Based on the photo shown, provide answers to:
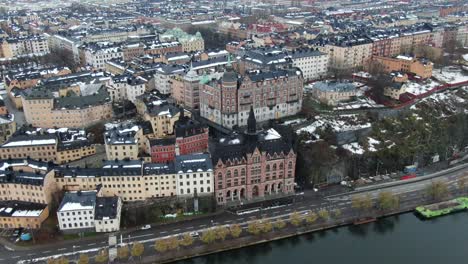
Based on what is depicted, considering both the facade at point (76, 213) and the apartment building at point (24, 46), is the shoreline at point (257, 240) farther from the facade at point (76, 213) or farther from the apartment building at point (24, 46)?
the apartment building at point (24, 46)

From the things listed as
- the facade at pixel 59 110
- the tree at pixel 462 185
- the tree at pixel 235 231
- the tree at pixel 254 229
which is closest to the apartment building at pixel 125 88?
the facade at pixel 59 110

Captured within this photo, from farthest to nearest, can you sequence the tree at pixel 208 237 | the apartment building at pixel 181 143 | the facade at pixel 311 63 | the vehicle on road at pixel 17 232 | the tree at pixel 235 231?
the facade at pixel 311 63 → the apartment building at pixel 181 143 → the vehicle on road at pixel 17 232 → the tree at pixel 235 231 → the tree at pixel 208 237

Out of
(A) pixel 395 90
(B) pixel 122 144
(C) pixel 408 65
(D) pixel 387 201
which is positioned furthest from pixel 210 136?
(C) pixel 408 65

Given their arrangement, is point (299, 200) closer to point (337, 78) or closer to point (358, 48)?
point (337, 78)

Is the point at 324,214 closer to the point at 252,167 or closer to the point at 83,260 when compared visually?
the point at 252,167

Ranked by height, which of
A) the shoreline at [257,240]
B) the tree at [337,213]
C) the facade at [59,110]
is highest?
the facade at [59,110]

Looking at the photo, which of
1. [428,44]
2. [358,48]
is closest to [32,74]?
[358,48]

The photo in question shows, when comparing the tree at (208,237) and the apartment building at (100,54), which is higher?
the apartment building at (100,54)
